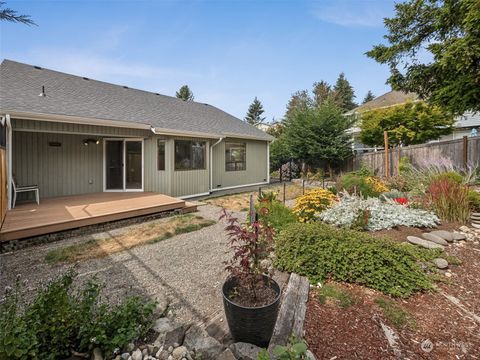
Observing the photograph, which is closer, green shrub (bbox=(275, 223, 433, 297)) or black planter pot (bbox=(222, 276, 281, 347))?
black planter pot (bbox=(222, 276, 281, 347))

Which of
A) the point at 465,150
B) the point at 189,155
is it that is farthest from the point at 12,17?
the point at 465,150

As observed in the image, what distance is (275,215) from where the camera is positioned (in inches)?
200

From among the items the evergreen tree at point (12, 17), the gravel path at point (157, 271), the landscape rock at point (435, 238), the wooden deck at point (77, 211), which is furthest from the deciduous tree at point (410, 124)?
the evergreen tree at point (12, 17)

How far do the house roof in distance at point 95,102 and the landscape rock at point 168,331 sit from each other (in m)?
6.26

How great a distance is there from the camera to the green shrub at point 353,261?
2.79 metres

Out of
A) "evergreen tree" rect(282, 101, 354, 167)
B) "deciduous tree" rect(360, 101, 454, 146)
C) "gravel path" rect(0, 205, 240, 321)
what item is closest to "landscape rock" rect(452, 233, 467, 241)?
"gravel path" rect(0, 205, 240, 321)

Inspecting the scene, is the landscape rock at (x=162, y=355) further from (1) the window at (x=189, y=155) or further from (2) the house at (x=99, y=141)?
(1) the window at (x=189, y=155)

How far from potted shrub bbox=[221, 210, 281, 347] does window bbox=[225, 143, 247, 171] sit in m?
9.52

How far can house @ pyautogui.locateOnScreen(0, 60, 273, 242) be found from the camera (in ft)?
21.3

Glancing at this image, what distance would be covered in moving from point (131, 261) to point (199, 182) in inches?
231

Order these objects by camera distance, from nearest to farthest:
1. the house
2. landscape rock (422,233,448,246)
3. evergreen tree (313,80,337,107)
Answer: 1. landscape rock (422,233,448,246)
2. the house
3. evergreen tree (313,80,337,107)

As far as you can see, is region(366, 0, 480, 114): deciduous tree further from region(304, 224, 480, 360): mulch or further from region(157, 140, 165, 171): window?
region(157, 140, 165, 171): window

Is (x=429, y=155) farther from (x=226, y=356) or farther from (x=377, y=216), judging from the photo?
(x=226, y=356)

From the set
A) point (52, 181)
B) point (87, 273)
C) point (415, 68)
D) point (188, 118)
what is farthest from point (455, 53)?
point (52, 181)
